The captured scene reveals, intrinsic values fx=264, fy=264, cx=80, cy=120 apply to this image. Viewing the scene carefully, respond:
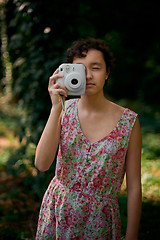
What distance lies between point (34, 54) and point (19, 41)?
8.7 inches

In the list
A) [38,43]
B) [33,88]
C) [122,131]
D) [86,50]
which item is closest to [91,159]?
[122,131]

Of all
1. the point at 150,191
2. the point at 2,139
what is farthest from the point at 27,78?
the point at 2,139

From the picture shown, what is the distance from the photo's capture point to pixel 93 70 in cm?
143

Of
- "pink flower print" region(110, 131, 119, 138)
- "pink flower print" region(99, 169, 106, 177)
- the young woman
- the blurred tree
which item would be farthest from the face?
the blurred tree

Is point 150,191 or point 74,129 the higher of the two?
point 74,129

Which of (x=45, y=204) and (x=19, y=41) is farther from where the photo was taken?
(x=19, y=41)

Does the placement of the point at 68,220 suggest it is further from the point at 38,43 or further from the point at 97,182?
the point at 38,43

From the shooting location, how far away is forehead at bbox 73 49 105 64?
1431 mm

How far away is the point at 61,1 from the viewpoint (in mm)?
2713

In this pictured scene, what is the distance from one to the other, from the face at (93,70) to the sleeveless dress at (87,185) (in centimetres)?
22

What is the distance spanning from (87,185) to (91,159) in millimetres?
154

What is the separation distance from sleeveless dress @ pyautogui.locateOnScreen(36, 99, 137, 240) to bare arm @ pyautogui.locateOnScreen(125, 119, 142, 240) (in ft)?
0.13

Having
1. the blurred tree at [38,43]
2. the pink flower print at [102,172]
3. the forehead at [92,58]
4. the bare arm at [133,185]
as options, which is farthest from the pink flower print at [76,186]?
the blurred tree at [38,43]

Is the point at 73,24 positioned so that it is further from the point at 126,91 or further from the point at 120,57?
the point at 126,91
